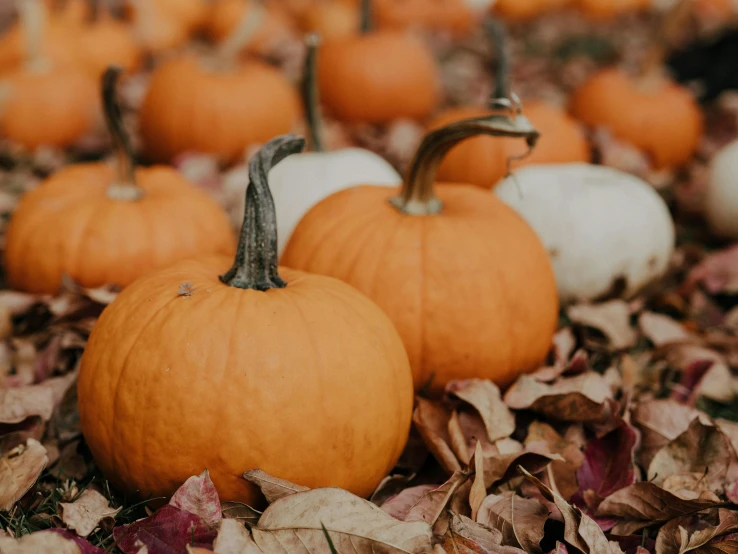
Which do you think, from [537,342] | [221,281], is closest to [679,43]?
[537,342]

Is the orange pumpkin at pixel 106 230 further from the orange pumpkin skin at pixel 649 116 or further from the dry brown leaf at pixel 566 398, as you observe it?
the orange pumpkin skin at pixel 649 116

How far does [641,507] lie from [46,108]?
3.84 meters

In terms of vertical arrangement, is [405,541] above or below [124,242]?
below

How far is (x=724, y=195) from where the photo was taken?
361 centimetres

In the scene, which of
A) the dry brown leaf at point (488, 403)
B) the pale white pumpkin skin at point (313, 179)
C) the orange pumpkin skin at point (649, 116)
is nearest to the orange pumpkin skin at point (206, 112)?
the pale white pumpkin skin at point (313, 179)

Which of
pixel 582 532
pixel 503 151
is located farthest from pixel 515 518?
pixel 503 151

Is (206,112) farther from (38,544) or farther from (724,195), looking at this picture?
(38,544)

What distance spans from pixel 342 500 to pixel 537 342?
0.99m

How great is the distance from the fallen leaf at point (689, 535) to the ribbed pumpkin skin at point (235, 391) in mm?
679

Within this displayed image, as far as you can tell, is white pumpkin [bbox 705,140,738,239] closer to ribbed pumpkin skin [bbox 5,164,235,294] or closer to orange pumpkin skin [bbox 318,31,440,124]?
orange pumpkin skin [bbox 318,31,440,124]

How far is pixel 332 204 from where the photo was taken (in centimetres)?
241

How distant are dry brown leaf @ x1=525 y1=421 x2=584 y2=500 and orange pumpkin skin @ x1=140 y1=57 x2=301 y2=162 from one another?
272 cm

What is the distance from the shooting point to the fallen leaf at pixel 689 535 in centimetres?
169

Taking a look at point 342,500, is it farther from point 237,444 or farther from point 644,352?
point 644,352
